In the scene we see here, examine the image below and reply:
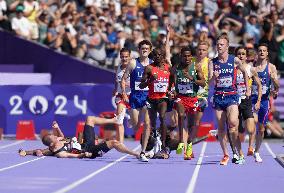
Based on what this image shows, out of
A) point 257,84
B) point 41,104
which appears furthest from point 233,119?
point 41,104

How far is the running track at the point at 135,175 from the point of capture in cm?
1357

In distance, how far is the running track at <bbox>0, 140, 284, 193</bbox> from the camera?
13.6 m

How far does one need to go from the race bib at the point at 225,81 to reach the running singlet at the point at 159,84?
4.28 feet

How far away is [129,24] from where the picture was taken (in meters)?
31.3

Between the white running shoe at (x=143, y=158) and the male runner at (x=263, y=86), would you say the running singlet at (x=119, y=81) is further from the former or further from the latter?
the male runner at (x=263, y=86)

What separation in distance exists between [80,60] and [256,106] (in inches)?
441

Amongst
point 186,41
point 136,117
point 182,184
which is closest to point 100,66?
point 186,41

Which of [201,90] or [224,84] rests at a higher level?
[224,84]

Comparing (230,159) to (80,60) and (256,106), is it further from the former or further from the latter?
(80,60)

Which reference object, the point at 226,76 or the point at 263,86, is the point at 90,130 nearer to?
the point at 226,76

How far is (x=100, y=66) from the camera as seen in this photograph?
2950 centimetres

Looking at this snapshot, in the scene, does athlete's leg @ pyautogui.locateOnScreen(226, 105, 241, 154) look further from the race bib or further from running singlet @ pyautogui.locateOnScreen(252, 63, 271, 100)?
running singlet @ pyautogui.locateOnScreen(252, 63, 271, 100)

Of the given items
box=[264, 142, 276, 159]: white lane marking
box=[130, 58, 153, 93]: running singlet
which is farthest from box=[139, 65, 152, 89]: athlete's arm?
box=[264, 142, 276, 159]: white lane marking

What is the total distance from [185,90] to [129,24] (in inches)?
462
